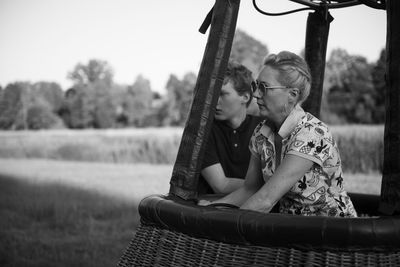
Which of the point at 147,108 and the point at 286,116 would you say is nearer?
the point at 286,116

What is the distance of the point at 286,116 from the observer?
7.06ft

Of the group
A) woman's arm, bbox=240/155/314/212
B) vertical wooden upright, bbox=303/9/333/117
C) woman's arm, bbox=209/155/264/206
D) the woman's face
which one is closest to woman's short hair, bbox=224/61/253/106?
vertical wooden upright, bbox=303/9/333/117

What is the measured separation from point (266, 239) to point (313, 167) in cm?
47

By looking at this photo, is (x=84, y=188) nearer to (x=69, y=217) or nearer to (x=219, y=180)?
(x=69, y=217)

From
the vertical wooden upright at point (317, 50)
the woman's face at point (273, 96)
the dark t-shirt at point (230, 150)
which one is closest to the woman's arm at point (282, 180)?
the woman's face at point (273, 96)

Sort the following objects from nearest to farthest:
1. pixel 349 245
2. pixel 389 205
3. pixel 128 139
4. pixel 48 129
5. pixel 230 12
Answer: pixel 349 245, pixel 389 205, pixel 230 12, pixel 128 139, pixel 48 129

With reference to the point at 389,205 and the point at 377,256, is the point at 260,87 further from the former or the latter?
the point at 377,256

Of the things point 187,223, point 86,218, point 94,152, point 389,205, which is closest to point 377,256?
point 389,205

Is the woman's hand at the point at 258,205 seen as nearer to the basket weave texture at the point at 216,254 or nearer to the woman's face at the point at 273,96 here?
the basket weave texture at the point at 216,254

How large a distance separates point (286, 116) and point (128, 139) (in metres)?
14.8

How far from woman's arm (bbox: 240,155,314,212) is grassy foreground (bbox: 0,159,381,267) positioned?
9.20ft

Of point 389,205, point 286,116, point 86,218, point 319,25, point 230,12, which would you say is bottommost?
point 86,218

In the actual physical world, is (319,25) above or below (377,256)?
above

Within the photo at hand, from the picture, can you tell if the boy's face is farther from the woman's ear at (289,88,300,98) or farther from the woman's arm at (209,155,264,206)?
the woman's ear at (289,88,300,98)
